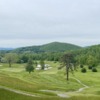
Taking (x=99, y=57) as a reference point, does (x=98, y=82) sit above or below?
below

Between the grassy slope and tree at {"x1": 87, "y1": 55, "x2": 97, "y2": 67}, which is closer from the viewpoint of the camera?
the grassy slope

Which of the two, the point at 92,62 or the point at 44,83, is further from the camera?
the point at 92,62

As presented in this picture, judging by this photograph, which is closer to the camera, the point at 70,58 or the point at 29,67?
the point at 70,58

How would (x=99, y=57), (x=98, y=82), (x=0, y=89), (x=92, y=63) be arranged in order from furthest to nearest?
(x=99, y=57), (x=92, y=63), (x=98, y=82), (x=0, y=89)

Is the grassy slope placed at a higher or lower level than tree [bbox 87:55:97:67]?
lower

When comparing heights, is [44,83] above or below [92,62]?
below

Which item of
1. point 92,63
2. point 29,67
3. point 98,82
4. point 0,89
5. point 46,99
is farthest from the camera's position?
point 92,63

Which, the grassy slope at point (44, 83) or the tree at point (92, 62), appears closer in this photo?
the grassy slope at point (44, 83)

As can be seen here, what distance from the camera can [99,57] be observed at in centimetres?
19150

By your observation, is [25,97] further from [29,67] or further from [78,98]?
[29,67]

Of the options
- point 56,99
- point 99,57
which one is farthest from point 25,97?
point 99,57

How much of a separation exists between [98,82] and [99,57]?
303 ft

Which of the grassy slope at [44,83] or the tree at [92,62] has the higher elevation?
the tree at [92,62]

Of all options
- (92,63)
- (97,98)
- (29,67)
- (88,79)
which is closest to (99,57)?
(92,63)
